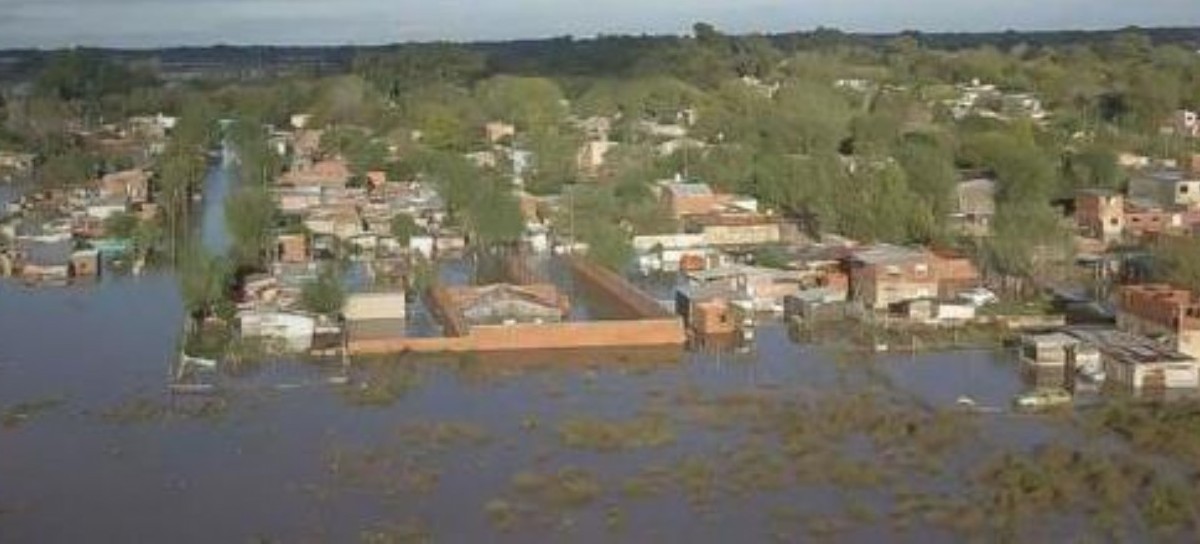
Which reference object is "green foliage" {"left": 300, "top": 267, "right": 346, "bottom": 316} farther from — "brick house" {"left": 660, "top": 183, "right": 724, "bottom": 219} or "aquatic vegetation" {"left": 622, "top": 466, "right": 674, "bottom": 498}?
"brick house" {"left": 660, "top": 183, "right": 724, "bottom": 219}

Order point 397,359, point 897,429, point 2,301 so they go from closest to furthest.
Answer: point 897,429 → point 397,359 → point 2,301

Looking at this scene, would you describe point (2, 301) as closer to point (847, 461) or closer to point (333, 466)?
point (333, 466)

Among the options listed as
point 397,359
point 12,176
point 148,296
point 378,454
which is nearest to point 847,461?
point 378,454

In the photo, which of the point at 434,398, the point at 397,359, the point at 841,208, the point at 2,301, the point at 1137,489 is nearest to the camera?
the point at 1137,489

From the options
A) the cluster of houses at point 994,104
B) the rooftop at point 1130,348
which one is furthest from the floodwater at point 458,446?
the cluster of houses at point 994,104

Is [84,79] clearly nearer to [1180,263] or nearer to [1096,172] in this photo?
[1096,172]

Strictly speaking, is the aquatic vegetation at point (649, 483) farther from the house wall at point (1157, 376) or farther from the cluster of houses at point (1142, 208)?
the cluster of houses at point (1142, 208)
